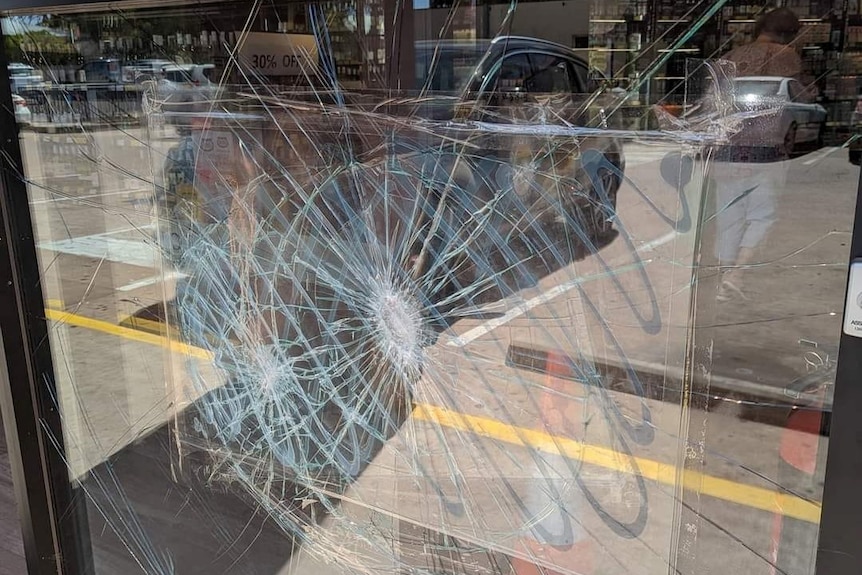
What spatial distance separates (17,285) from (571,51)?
4.62 ft

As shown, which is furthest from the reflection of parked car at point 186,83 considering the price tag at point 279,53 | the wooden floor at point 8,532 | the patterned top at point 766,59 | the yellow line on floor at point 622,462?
the wooden floor at point 8,532

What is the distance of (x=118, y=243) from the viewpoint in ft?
5.47

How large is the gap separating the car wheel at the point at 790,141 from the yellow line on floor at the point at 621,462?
0.44 meters

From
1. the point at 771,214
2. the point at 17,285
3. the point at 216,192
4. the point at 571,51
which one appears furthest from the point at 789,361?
the point at 17,285

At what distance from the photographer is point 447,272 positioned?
1229 millimetres

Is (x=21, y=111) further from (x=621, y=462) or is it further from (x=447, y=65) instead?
(x=621, y=462)

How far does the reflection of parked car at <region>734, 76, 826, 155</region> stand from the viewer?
855mm

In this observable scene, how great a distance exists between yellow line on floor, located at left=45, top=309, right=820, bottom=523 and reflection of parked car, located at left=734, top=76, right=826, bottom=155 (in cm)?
45

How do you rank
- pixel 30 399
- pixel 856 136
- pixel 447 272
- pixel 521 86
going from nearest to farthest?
pixel 856 136 → pixel 521 86 → pixel 447 272 → pixel 30 399

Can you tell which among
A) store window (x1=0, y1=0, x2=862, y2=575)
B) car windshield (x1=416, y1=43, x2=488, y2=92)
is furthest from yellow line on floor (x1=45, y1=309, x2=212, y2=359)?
car windshield (x1=416, y1=43, x2=488, y2=92)

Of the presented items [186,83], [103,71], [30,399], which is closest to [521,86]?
[186,83]

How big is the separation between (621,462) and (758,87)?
0.57 m

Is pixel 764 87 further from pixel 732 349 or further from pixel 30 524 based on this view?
pixel 30 524

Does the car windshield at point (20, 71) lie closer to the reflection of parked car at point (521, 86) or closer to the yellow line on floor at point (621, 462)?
the reflection of parked car at point (521, 86)
